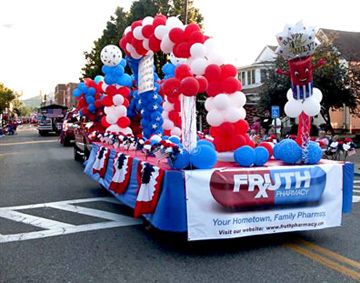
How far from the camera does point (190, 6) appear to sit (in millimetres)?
28156

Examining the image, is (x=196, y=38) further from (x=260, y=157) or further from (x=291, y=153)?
(x=291, y=153)

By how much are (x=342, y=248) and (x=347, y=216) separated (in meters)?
1.86

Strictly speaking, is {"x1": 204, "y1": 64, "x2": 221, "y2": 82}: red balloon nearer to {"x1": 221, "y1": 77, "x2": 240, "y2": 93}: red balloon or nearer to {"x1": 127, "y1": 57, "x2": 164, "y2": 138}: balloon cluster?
{"x1": 221, "y1": 77, "x2": 240, "y2": 93}: red balloon

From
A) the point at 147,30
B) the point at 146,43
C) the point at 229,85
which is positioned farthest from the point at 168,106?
the point at 229,85

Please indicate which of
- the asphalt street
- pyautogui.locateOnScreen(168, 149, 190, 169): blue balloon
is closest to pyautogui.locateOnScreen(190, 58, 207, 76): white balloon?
pyautogui.locateOnScreen(168, 149, 190, 169): blue balloon

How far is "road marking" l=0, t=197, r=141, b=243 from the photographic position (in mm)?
6207

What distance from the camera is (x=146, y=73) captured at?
9.59 metres

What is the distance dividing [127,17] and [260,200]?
2745 centimetres

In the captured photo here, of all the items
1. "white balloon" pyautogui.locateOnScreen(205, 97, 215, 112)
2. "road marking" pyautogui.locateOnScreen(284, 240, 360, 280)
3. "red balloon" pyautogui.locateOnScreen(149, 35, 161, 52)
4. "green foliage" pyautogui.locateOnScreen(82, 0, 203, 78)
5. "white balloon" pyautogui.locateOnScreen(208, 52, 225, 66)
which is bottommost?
"road marking" pyautogui.locateOnScreen(284, 240, 360, 280)

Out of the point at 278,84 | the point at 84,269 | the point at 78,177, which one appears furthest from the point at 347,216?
the point at 278,84

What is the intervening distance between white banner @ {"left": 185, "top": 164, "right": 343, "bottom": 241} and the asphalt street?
0.92ft

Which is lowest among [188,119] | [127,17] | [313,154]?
[313,154]

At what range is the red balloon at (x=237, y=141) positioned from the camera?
6.79 m

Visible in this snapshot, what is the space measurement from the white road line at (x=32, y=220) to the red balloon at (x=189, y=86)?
2.95 metres
